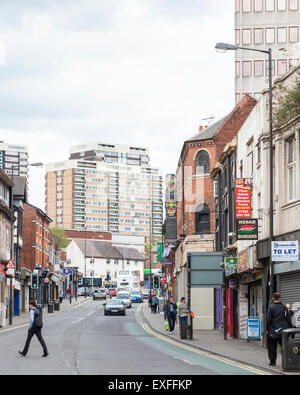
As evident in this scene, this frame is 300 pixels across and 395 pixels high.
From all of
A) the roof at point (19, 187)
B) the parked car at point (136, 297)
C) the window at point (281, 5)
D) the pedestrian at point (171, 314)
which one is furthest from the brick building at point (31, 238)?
the pedestrian at point (171, 314)

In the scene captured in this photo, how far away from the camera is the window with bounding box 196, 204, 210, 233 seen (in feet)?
174

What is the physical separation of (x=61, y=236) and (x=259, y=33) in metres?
76.4

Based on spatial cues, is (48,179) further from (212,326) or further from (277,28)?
(212,326)

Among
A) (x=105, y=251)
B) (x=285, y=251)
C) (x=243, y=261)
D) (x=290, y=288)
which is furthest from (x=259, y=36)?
(x=105, y=251)

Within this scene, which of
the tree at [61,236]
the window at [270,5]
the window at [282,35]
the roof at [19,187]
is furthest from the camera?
the tree at [61,236]

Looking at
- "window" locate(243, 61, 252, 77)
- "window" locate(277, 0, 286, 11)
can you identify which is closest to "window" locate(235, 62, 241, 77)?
"window" locate(243, 61, 252, 77)

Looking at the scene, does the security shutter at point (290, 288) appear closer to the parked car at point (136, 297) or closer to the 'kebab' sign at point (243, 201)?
the 'kebab' sign at point (243, 201)

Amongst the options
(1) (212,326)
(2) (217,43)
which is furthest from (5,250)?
(2) (217,43)

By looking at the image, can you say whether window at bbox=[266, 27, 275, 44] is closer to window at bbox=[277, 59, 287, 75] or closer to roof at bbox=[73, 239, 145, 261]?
window at bbox=[277, 59, 287, 75]

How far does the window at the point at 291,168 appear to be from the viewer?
24659 mm

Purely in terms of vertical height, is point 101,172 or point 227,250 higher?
point 101,172

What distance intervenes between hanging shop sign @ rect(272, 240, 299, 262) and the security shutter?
7.82ft

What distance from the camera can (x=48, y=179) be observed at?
197875mm
